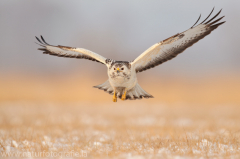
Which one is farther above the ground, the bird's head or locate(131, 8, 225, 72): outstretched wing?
→ locate(131, 8, 225, 72): outstretched wing

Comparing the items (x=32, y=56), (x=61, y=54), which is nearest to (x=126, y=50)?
(x=32, y=56)

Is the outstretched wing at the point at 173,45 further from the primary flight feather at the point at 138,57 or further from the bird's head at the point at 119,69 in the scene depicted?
the bird's head at the point at 119,69

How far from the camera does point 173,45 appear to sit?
7.72 meters

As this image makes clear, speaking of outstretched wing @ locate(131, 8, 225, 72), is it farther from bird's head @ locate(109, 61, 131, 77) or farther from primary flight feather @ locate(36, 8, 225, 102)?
bird's head @ locate(109, 61, 131, 77)

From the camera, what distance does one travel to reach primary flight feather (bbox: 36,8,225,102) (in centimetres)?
719

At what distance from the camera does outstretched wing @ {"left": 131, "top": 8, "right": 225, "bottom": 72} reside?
7.13 metres

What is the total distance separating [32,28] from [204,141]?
66.8 metres

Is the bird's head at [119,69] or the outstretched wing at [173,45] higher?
the outstretched wing at [173,45]

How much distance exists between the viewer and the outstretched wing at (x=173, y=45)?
7.13 m

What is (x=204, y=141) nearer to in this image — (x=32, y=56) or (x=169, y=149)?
(x=169, y=149)

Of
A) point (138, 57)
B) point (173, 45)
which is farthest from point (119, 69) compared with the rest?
point (173, 45)

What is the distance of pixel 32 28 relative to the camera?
221 ft

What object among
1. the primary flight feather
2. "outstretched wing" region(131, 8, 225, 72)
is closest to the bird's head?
the primary flight feather

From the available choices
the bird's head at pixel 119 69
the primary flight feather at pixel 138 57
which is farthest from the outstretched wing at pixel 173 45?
the bird's head at pixel 119 69
